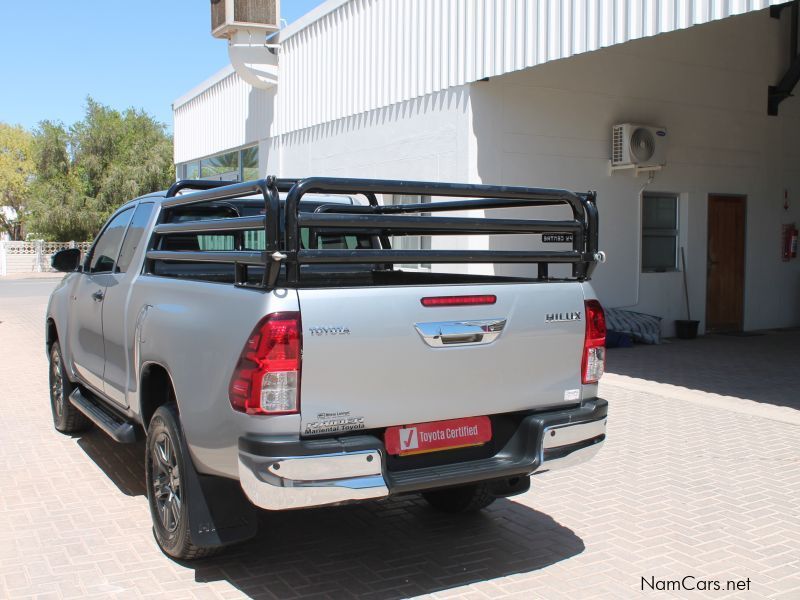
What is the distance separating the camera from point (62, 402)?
7113 mm

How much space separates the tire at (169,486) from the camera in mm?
4082

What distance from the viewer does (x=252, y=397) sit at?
3.50m

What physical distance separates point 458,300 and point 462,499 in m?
1.71

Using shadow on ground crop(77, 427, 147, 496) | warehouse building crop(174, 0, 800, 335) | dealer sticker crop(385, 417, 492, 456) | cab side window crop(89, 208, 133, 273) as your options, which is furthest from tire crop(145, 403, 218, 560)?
warehouse building crop(174, 0, 800, 335)

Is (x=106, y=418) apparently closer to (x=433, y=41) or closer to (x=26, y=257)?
(x=433, y=41)

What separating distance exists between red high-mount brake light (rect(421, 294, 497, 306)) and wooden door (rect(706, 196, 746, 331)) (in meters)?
11.7

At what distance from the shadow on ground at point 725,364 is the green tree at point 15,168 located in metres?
56.4

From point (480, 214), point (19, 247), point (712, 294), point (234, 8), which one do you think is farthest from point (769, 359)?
point (19, 247)

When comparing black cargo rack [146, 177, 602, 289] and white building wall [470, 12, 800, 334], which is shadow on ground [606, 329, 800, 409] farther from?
black cargo rack [146, 177, 602, 289]

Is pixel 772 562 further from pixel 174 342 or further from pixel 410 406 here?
pixel 174 342

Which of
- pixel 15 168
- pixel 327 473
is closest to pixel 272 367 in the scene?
pixel 327 473

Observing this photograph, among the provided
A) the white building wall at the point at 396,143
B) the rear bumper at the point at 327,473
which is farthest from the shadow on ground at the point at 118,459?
the white building wall at the point at 396,143

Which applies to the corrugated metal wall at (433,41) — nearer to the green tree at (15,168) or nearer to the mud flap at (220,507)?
the mud flap at (220,507)

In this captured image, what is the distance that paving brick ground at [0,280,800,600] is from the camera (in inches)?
163
